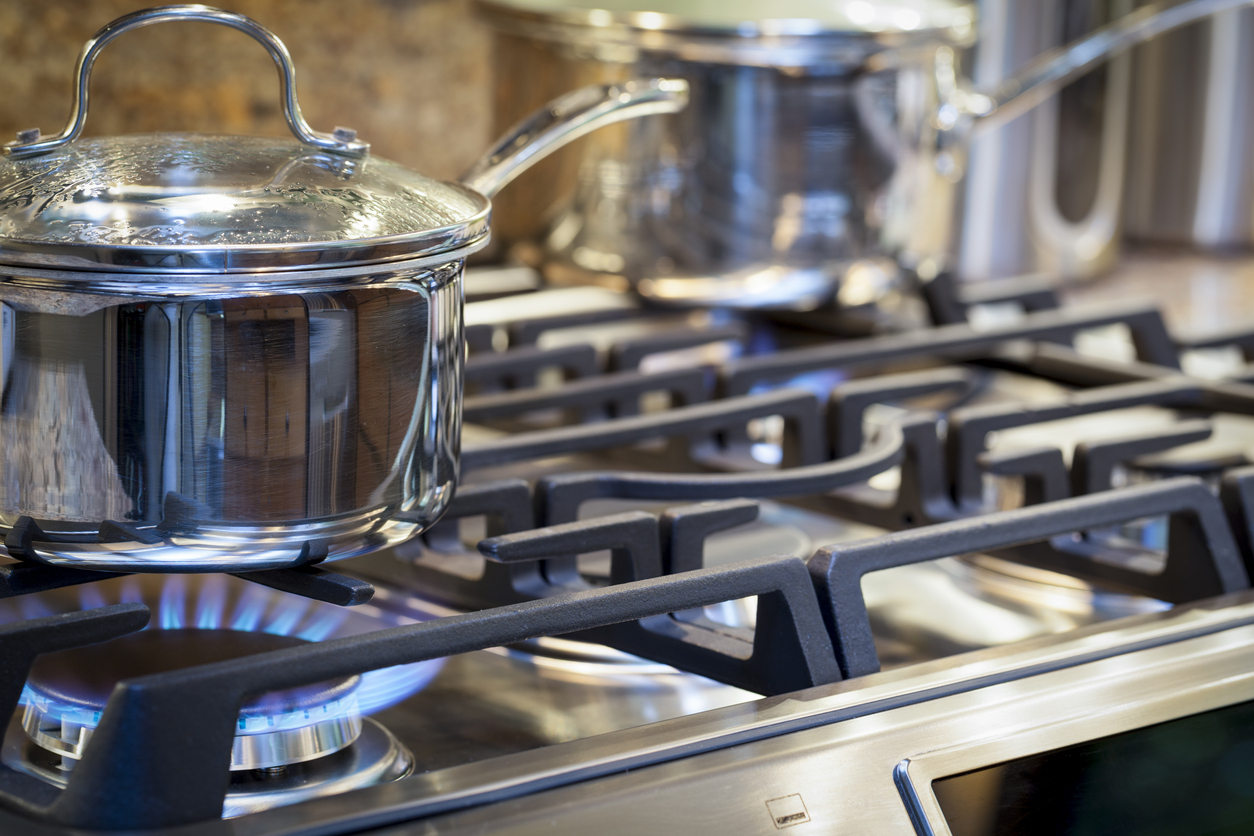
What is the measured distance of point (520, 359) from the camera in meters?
0.72

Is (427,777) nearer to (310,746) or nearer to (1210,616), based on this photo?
(310,746)

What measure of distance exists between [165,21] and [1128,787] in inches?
14.3

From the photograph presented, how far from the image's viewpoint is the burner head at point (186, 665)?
1.32 ft

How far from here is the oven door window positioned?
0.40 metres

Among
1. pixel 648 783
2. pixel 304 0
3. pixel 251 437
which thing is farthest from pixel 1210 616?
pixel 304 0

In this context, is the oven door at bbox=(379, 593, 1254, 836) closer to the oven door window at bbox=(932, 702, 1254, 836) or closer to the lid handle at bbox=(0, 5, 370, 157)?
the oven door window at bbox=(932, 702, 1254, 836)

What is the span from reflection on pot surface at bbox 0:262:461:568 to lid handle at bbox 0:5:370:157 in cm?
6

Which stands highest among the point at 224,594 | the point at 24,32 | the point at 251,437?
the point at 24,32

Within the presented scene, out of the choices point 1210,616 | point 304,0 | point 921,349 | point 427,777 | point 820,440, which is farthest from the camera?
point 304,0

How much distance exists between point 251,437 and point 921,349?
495 mm

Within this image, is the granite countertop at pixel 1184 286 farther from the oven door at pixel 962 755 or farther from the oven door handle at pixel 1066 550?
the oven door at pixel 962 755

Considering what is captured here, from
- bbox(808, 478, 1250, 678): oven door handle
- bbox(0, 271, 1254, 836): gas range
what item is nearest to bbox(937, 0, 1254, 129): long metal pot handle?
bbox(0, 271, 1254, 836): gas range

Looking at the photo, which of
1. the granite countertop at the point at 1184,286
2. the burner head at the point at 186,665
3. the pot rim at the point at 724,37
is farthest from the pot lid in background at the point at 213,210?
the granite countertop at the point at 1184,286

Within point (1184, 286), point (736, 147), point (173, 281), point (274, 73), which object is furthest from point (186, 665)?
point (1184, 286)
